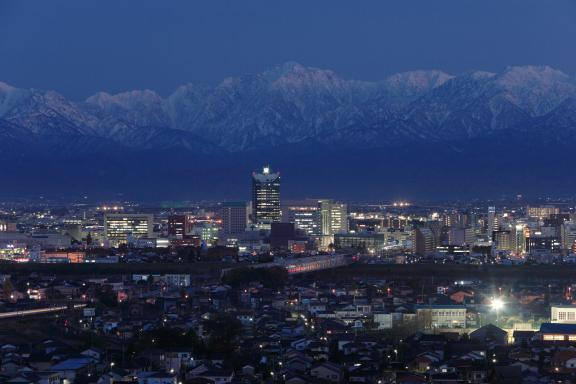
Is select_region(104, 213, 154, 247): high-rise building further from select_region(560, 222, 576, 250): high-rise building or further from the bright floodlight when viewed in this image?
the bright floodlight

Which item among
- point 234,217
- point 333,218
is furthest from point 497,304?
point 234,217

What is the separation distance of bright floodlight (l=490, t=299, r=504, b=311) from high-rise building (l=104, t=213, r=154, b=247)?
109 ft

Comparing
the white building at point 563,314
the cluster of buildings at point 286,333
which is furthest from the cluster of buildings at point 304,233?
the white building at point 563,314

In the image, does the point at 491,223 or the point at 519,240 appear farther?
the point at 491,223

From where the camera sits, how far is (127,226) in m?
66.4

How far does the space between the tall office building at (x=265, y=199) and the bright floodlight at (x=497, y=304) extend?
4091cm

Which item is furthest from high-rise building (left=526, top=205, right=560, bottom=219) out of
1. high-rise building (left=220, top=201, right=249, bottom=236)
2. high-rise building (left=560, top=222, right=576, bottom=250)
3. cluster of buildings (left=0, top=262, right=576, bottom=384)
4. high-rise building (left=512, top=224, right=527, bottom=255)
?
cluster of buildings (left=0, top=262, right=576, bottom=384)

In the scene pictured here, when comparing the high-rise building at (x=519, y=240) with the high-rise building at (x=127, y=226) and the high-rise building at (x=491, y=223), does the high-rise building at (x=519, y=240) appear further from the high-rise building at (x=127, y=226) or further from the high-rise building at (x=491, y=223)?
the high-rise building at (x=127, y=226)

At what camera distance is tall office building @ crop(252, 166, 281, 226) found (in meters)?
72.8

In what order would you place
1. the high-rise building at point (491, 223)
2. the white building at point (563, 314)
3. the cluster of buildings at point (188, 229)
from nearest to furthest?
the white building at point (563, 314)
the cluster of buildings at point (188, 229)
the high-rise building at point (491, 223)

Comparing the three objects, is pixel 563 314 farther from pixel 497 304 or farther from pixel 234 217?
pixel 234 217

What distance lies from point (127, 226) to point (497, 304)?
122ft

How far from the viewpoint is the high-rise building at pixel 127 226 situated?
64.8 m

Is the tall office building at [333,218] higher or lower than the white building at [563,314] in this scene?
higher
